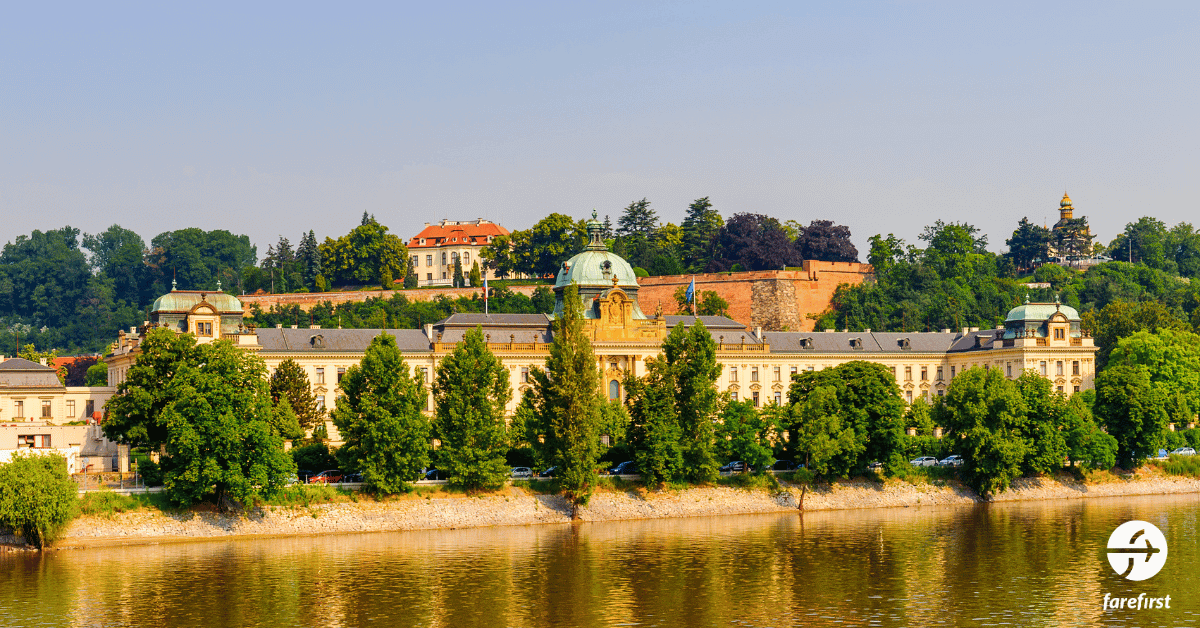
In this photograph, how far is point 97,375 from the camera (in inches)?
5659

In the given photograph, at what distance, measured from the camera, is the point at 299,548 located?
71750mm

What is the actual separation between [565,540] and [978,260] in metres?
114

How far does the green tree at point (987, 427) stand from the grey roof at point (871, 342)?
31.9 m

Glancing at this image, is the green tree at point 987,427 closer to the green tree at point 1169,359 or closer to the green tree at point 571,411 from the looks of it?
the green tree at point 1169,359

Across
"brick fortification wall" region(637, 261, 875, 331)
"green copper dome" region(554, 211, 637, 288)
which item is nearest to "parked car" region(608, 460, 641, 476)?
"green copper dome" region(554, 211, 637, 288)

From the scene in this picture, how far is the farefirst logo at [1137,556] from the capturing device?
184ft

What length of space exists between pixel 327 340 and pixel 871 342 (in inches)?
1854

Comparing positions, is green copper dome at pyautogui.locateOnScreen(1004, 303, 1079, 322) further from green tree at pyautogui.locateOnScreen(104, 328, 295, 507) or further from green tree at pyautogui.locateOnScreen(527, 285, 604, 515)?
green tree at pyautogui.locateOnScreen(104, 328, 295, 507)

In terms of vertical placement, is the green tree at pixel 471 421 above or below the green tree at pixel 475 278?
below

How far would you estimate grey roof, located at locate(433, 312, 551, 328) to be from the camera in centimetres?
11575

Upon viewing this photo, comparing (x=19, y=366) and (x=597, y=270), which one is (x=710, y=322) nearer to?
(x=597, y=270)

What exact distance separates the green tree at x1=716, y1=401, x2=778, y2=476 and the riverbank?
1.95 meters

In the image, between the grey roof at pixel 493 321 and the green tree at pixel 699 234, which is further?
the green tree at pixel 699 234

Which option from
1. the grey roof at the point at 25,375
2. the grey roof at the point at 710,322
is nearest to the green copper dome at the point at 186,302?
the grey roof at the point at 25,375
